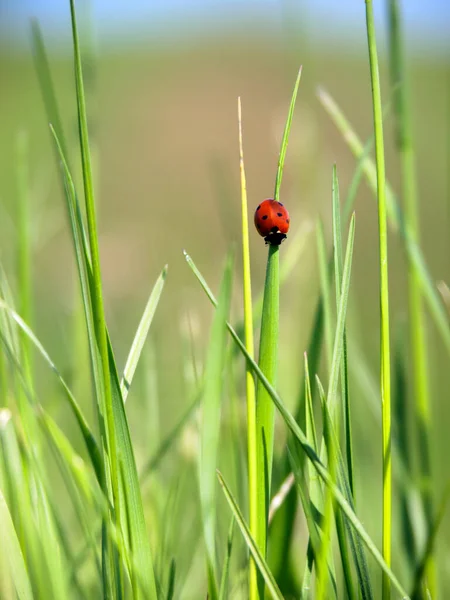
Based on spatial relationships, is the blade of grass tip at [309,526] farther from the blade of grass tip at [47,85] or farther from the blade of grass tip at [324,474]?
the blade of grass tip at [47,85]

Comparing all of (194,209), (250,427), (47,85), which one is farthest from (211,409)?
(194,209)

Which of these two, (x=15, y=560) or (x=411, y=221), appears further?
(x=411, y=221)

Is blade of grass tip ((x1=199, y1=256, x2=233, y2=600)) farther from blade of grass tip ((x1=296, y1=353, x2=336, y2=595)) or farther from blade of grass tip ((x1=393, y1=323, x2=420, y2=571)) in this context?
blade of grass tip ((x1=393, y1=323, x2=420, y2=571))

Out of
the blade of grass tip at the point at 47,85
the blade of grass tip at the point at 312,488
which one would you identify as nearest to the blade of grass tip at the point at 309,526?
the blade of grass tip at the point at 312,488

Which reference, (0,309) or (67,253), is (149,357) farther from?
(67,253)

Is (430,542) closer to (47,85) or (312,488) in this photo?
(312,488)

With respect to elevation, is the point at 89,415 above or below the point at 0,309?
below

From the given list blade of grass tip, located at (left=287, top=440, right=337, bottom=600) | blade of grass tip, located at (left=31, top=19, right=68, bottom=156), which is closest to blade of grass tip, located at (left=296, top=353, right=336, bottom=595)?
blade of grass tip, located at (left=287, top=440, right=337, bottom=600)

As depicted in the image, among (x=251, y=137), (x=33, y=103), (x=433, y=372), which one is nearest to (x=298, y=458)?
(x=433, y=372)
